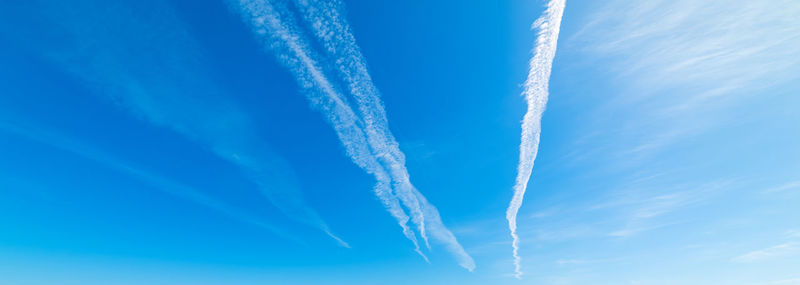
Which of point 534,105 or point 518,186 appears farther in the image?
point 518,186

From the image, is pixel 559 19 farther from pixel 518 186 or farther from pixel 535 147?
pixel 518 186

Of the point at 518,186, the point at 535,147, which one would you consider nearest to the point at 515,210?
the point at 518,186

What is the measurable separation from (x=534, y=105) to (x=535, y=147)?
5.48 metres

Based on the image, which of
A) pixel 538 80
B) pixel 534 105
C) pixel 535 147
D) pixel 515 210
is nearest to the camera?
pixel 538 80

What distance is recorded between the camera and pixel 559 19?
1377 centimetres

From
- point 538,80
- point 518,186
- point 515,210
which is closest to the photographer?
point 538,80

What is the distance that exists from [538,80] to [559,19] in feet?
13.9

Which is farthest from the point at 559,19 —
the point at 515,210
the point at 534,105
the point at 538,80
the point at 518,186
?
the point at 515,210

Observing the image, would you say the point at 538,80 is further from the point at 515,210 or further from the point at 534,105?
the point at 515,210

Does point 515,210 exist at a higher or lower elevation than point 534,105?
lower

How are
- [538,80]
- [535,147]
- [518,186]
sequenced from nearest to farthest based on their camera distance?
[538,80], [535,147], [518,186]

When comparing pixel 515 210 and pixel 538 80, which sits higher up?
pixel 538 80

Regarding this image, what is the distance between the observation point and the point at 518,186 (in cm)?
2866

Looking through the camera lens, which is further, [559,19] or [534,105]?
[534,105]
